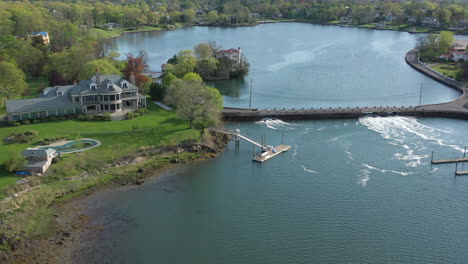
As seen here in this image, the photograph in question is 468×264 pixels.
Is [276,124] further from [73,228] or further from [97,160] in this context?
[73,228]

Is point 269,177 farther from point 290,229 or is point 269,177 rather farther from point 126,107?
point 126,107

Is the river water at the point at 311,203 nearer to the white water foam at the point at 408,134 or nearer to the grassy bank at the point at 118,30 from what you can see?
the white water foam at the point at 408,134

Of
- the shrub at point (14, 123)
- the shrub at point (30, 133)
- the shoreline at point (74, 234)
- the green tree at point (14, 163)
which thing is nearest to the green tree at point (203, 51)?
the shrub at point (14, 123)

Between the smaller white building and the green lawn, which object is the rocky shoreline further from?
the smaller white building

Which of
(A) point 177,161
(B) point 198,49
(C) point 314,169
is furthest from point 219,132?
(B) point 198,49

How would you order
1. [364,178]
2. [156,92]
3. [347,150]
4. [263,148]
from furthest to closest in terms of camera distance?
[156,92] → [347,150] → [263,148] → [364,178]

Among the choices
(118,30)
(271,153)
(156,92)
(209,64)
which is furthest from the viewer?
(118,30)

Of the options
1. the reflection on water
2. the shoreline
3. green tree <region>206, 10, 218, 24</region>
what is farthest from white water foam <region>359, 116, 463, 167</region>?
green tree <region>206, 10, 218, 24</region>

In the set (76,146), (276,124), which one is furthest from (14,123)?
(276,124)
